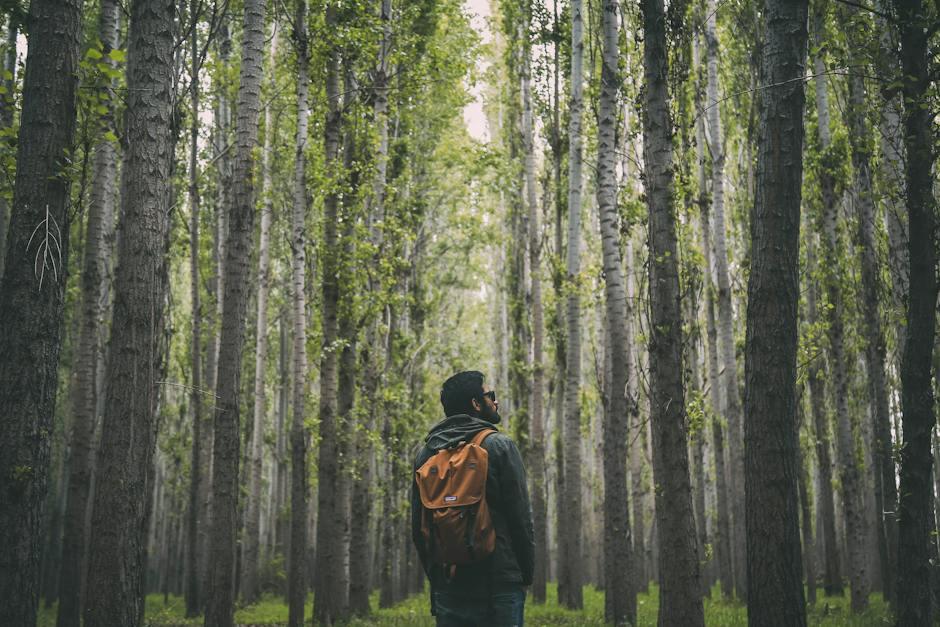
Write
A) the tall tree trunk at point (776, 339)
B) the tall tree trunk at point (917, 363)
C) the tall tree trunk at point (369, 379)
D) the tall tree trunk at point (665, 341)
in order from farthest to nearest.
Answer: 1. the tall tree trunk at point (369, 379)
2. the tall tree trunk at point (665, 341)
3. the tall tree trunk at point (917, 363)
4. the tall tree trunk at point (776, 339)

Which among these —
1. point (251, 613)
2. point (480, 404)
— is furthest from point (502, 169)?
point (480, 404)

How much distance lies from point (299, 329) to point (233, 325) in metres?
2.65

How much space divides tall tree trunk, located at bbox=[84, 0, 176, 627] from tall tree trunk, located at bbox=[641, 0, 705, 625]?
448cm

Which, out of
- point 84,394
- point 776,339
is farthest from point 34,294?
point 84,394

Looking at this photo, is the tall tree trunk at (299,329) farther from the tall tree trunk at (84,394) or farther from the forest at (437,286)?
the tall tree trunk at (84,394)

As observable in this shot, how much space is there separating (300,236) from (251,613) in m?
10.1

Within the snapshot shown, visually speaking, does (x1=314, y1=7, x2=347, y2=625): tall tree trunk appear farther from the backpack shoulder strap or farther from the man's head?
the backpack shoulder strap

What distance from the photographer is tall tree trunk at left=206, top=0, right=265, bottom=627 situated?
8633mm

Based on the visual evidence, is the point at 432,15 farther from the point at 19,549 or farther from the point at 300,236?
the point at 19,549

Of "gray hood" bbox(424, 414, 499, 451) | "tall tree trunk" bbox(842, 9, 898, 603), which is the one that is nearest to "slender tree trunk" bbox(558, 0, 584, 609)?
"tall tree trunk" bbox(842, 9, 898, 603)

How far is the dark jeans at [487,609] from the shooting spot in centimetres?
376

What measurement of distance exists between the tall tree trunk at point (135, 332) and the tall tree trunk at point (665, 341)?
4.48 m

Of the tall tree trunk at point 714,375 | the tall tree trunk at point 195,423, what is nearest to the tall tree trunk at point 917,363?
the tall tree trunk at point 714,375

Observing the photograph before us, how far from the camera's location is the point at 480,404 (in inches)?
166
